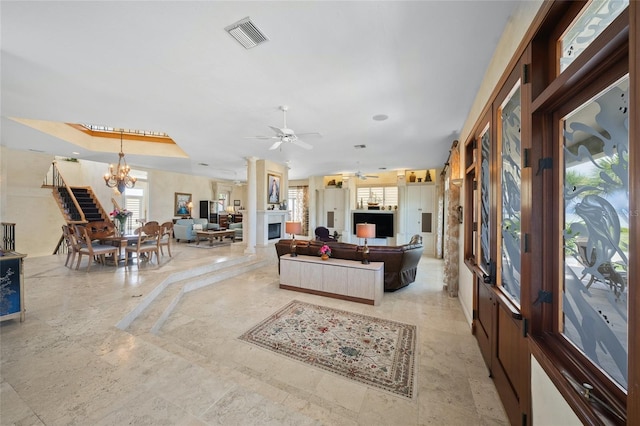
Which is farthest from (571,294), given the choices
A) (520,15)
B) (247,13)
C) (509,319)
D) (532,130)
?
(247,13)

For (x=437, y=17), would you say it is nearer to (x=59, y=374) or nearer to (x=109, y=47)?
(x=109, y=47)

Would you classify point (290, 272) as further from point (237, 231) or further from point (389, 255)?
point (237, 231)

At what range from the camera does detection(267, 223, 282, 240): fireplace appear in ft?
25.6

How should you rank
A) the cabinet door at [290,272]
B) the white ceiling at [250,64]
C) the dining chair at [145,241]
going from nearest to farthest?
the white ceiling at [250,64], the cabinet door at [290,272], the dining chair at [145,241]

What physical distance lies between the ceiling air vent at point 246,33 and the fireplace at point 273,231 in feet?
19.5

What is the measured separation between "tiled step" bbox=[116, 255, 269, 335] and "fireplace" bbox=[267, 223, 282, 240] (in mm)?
1380

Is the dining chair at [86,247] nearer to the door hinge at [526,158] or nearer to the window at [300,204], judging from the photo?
the door hinge at [526,158]

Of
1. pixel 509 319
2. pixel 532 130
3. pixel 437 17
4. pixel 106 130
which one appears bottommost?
pixel 509 319

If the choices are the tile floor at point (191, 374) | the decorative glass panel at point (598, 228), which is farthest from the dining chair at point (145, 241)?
the decorative glass panel at point (598, 228)

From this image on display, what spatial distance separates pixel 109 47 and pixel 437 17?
293cm

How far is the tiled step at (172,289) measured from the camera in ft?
9.52

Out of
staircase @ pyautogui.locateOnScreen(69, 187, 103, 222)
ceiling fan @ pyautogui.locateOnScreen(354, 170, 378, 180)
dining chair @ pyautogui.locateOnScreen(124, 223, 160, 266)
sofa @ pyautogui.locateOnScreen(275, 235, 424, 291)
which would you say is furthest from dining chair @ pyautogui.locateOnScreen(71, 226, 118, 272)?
ceiling fan @ pyautogui.locateOnScreen(354, 170, 378, 180)

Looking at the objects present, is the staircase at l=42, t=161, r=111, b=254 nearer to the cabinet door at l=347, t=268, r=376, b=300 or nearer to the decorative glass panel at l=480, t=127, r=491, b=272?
the cabinet door at l=347, t=268, r=376, b=300

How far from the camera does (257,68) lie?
259cm
